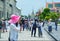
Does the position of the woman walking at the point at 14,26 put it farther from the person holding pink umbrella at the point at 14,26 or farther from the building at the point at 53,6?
the building at the point at 53,6

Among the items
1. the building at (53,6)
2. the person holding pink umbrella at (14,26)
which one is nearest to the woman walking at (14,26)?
the person holding pink umbrella at (14,26)

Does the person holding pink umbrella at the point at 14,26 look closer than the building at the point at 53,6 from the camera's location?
Yes

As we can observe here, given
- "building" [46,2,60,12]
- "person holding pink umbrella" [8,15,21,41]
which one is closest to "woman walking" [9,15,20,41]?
"person holding pink umbrella" [8,15,21,41]

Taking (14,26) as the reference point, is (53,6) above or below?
below

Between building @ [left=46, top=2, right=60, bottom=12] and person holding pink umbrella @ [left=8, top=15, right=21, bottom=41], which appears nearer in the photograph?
person holding pink umbrella @ [left=8, top=15, right=21, bottom=41]

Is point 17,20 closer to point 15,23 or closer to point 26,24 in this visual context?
point 15,23

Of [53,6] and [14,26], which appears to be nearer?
[14,26]

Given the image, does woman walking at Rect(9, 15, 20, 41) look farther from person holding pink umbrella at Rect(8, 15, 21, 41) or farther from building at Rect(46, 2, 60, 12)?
building at Rect(46, 2, 60, 12)

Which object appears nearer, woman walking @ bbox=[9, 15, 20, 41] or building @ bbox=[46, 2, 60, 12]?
woman walking @ bbox=[9, 15, 20, 41]

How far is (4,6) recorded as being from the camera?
8681 cm

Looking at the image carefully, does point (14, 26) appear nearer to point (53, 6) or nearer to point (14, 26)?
point (14, 26)

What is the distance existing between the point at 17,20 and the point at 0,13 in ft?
243

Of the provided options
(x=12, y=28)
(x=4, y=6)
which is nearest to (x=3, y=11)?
(x=4, y=6)

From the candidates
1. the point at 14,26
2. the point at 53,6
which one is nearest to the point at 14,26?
the point at 14,26
